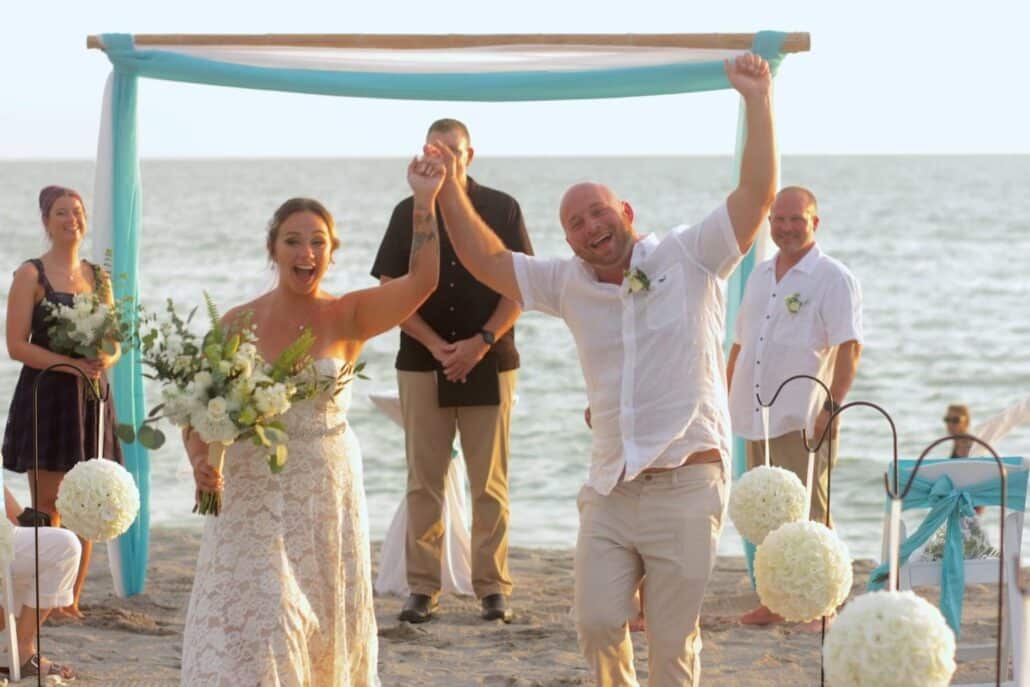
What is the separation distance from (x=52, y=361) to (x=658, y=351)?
3251mm

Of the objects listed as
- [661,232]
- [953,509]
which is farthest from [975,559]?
[661,232]

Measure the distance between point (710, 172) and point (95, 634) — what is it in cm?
8352

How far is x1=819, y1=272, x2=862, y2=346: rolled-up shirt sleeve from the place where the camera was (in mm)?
7340

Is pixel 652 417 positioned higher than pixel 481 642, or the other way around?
pixel 652 417

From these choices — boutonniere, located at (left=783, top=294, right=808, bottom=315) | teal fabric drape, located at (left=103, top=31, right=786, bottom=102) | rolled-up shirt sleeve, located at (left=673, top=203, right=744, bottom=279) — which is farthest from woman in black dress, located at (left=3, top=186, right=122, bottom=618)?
rolled-up shirt sleeve, located at (left=673, top=203, right=744, bottom=279)

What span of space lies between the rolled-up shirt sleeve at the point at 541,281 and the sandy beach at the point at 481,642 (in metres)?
1.91

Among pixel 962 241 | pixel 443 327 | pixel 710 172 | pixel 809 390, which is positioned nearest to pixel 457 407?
pixel 443 327

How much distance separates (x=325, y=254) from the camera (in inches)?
219

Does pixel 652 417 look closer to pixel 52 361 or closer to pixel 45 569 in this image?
pixel 45 569

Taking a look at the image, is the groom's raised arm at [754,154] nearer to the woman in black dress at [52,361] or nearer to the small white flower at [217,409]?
the small white flower at [217,409]

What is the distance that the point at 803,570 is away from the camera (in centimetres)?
464

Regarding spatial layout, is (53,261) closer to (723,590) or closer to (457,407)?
(457,407)

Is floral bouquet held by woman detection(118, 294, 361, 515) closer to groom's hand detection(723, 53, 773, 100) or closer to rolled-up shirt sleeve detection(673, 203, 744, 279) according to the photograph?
rolled-up shirt sleeve detection(673, 203, 744, 279)

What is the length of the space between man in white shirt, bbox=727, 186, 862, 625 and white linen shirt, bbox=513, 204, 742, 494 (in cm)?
207
